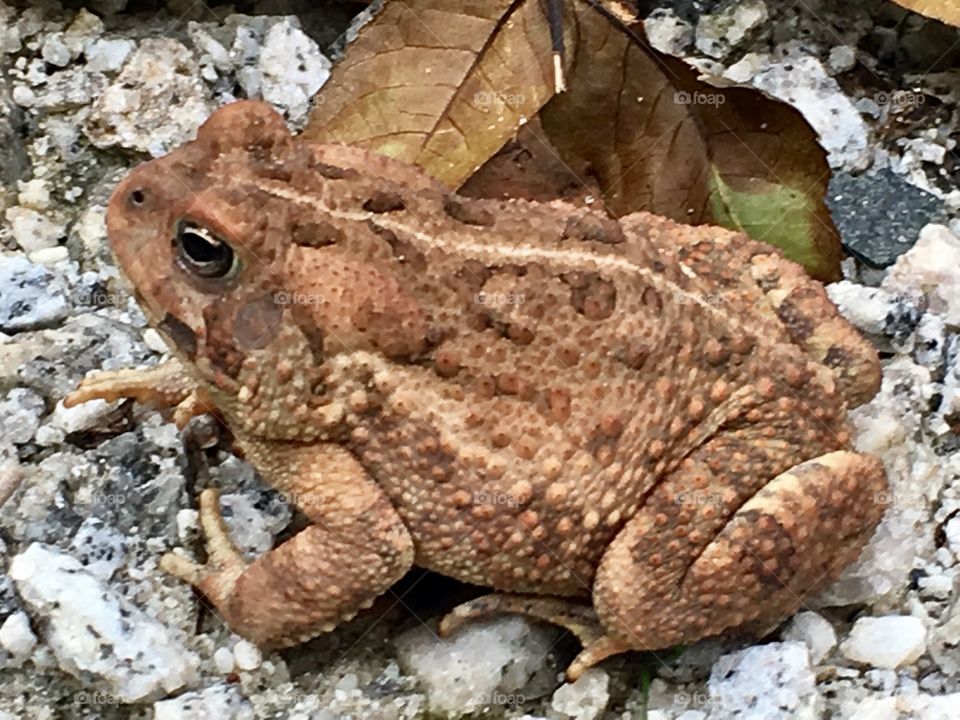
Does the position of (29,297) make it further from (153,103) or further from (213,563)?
(213,563)

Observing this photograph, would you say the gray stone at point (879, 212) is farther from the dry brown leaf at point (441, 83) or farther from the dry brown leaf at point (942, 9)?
the dry brown leaf at point (441, 83)

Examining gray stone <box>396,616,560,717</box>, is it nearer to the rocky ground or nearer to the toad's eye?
the rocky ground

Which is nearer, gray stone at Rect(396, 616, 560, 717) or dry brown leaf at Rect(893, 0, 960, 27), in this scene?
gray stone at Rect(396, 616, 560, 717)

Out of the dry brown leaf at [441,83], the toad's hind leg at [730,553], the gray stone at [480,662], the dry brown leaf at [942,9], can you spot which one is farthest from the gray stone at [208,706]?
the dry brown leaf at [942,9]

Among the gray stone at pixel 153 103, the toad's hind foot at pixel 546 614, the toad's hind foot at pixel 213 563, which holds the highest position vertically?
the gray stone at pixel 153 103

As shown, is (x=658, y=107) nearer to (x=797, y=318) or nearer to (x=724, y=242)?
(x=724, y=242)

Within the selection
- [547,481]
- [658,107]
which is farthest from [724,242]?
[547,481]

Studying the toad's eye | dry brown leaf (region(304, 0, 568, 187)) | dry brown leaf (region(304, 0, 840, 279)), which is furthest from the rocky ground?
the toad's eye
